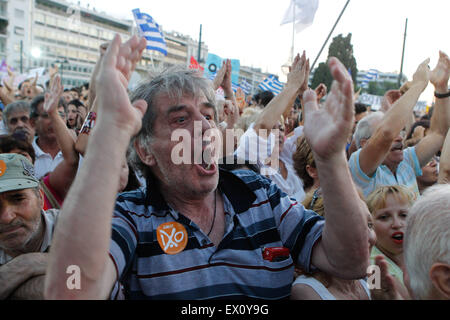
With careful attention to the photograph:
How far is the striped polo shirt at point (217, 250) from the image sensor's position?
1.36 m

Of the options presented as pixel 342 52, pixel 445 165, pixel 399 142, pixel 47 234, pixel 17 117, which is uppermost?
pixel 342 52

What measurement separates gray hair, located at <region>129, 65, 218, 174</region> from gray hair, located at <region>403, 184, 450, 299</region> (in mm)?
983

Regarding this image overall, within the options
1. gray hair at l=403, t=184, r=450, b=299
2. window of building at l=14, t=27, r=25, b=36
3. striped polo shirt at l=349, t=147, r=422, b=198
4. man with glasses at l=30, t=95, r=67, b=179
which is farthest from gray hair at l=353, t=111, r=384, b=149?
window of building at l=14, t=27, r=25, b=36

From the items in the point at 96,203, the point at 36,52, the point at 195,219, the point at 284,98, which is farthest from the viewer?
the point at 36,52

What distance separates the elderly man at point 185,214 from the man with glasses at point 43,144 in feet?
6.83

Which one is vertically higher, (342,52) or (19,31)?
(19,31)

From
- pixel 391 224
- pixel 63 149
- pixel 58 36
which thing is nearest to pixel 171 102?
pixel 63 149

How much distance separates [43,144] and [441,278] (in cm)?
362

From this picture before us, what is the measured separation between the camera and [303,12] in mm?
4738

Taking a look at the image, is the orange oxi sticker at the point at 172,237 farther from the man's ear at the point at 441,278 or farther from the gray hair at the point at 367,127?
the gray hair at the point at 367,127

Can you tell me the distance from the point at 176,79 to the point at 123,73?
1.61 ft

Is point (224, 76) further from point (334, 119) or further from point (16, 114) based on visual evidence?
point (334, 119)

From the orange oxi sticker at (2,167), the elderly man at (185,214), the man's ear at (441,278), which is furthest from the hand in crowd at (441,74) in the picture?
the orange oxi sticker at (2,167)
